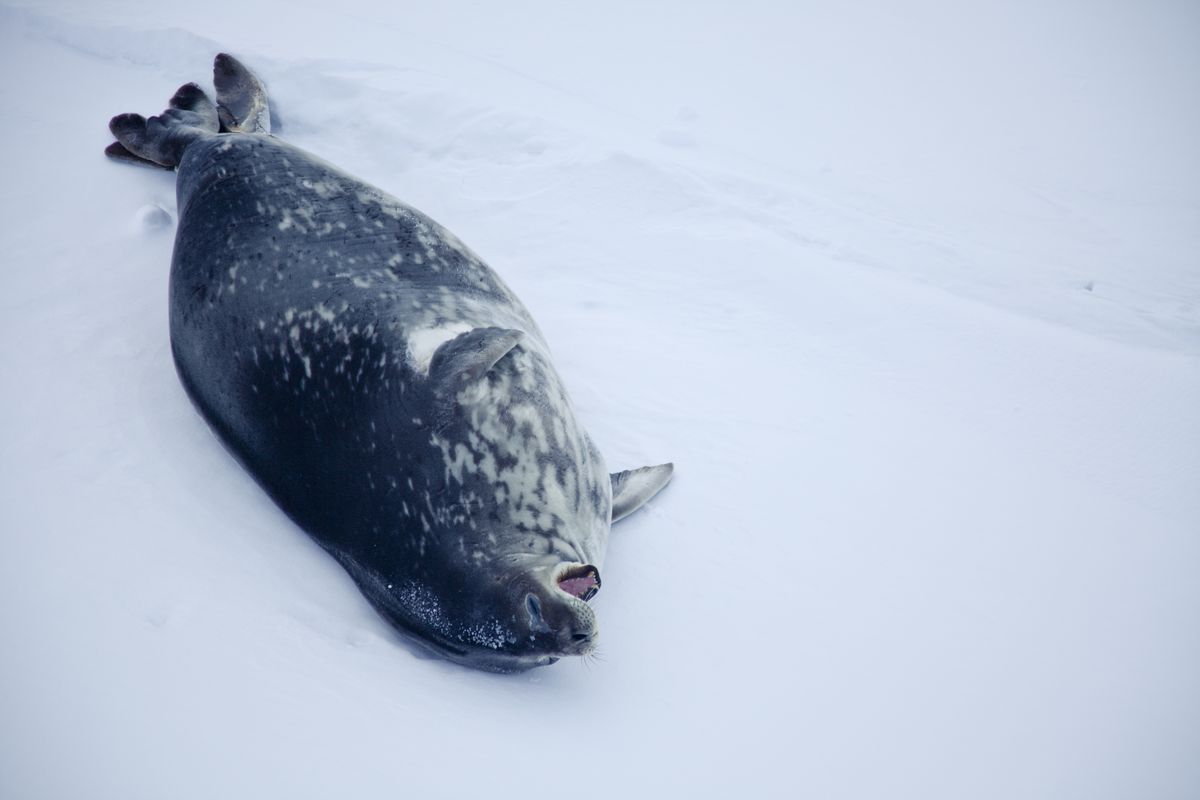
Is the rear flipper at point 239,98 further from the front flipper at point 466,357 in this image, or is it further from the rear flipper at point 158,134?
the front flipper at point 466,357

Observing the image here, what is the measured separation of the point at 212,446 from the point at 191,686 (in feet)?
2.81

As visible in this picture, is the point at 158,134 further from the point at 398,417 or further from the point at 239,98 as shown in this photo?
the point at 398,417

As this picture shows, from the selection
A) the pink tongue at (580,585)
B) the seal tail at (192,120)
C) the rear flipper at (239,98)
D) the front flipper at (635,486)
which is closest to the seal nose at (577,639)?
the pink tongue at (580,585)

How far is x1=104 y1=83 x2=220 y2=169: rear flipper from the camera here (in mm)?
2910

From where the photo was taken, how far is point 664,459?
2.44 meters

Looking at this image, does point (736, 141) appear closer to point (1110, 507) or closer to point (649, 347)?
point (649, 347)

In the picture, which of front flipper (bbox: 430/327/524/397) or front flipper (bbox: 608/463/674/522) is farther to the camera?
front flipper (bbox: 608/463/674/522)

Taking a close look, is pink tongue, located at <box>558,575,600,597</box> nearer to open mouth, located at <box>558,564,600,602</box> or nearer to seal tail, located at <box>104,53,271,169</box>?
open mouth, located at <box>558,564,600,602</box>

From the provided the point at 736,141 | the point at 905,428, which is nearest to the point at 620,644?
the point at 905,428

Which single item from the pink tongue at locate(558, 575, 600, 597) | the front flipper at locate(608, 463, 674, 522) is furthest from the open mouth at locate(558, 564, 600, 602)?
the front flipper at locate(608, 463, 674, 522)

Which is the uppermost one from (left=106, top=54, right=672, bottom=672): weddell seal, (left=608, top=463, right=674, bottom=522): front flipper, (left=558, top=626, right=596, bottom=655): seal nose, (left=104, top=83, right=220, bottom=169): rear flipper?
(left=104, top=83, right=220, bottom=169): rear flipper

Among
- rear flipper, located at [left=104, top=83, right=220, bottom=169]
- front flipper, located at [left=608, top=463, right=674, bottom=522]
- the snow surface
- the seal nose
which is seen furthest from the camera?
rear flipper, located at [left=104, top=83, right=220, bottom=169]

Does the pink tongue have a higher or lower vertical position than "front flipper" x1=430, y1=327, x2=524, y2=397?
lower

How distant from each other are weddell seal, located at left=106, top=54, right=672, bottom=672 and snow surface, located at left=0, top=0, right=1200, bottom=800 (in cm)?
12
